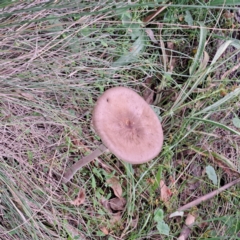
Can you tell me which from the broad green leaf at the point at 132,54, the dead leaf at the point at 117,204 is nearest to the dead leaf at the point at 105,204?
the dead leaf at the point at 117,204

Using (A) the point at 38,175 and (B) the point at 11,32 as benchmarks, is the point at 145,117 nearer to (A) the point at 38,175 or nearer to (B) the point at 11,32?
(A) the point at 38,175

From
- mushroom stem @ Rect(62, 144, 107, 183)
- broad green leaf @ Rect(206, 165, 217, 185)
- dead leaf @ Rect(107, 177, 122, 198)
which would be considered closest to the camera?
mushroom stem @ Rect(62, 144, 107, 183)

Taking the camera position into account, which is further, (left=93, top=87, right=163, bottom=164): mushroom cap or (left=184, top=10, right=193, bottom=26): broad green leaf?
(left=184, top=10, right=193, bottom=26): broad green leaf

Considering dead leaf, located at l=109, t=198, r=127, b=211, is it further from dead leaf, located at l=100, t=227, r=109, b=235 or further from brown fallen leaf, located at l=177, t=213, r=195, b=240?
brown fallen leaf, located at l=177, t=213, r=195, b=240

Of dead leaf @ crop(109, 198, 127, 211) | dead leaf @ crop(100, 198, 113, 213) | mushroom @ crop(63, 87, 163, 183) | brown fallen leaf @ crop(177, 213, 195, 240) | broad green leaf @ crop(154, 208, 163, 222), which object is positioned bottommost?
brown fallen leaf @ crop(177, 213, 195, 240)

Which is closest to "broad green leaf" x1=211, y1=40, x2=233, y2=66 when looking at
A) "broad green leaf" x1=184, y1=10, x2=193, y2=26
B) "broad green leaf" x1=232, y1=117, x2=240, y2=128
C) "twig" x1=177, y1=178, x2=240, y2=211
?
"broad green leaf" x1=184, y1=10, x2=193, y2=26

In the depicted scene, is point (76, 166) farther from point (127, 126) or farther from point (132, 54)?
point (132, 54)

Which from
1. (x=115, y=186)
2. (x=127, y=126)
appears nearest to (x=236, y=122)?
(x=115, y=186)

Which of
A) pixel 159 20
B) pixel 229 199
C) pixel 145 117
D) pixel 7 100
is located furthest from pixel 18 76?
pixel 229 199
